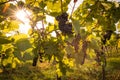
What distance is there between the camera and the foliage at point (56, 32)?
3.70 feet

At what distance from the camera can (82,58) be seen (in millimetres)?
1236

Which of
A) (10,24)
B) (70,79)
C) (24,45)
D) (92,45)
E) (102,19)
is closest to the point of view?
(24,45)

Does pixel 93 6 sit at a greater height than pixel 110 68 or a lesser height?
greater

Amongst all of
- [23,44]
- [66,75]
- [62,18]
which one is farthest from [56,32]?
[66,75]

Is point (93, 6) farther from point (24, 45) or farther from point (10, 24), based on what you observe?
point (24, 45)

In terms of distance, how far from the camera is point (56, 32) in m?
1.80

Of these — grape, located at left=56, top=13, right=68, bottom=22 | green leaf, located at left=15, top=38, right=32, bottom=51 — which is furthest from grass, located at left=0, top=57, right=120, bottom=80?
green leaf, located at left=15, top=38, right=32, bottom=51

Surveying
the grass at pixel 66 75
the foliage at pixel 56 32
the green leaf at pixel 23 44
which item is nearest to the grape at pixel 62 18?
the foliage at pixel 56 32

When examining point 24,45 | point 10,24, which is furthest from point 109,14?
point 24,45

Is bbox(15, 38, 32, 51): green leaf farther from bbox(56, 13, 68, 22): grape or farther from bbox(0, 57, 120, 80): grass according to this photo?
bbox(0, 57, 120, 80): grass

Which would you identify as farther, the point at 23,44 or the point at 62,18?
the point at 62,18

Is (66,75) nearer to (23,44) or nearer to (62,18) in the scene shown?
(62,18)

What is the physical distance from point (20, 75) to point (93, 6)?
10.1m

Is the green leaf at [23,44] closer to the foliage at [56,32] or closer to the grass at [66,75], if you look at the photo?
the foliage at [56,32]
